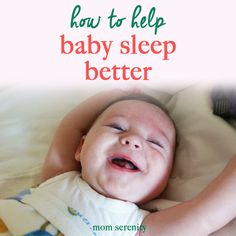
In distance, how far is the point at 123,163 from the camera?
0.64 metres

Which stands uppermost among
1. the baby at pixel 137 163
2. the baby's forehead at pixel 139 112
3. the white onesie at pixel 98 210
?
the baby's forehead at pixel 139 112

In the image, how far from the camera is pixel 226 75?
0.72 metres

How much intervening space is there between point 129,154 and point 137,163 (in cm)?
2

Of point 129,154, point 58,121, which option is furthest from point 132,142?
point 58,121

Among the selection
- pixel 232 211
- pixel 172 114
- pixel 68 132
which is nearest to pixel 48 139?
pixel 68 132

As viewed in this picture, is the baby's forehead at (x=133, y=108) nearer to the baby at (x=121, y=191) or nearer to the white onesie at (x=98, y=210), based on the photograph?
the baby at (x=121, y=191)

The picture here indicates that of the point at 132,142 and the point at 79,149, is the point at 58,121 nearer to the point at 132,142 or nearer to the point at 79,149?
the point at 79,149

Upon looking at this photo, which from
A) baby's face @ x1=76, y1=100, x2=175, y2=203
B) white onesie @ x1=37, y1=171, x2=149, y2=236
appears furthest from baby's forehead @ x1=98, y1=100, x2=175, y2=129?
white onesie @ x1=37, y1=171, x2=149, y2=236

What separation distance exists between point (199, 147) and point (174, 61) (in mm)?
134

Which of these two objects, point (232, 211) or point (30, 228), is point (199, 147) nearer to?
point (232, 211)

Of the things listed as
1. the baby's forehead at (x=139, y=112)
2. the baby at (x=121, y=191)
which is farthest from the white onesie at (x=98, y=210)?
the baby's forehead at (x=139, y=112)

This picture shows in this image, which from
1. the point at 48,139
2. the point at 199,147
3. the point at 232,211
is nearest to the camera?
the point at 232,211

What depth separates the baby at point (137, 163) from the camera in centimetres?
57

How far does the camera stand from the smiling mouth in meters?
0.63
